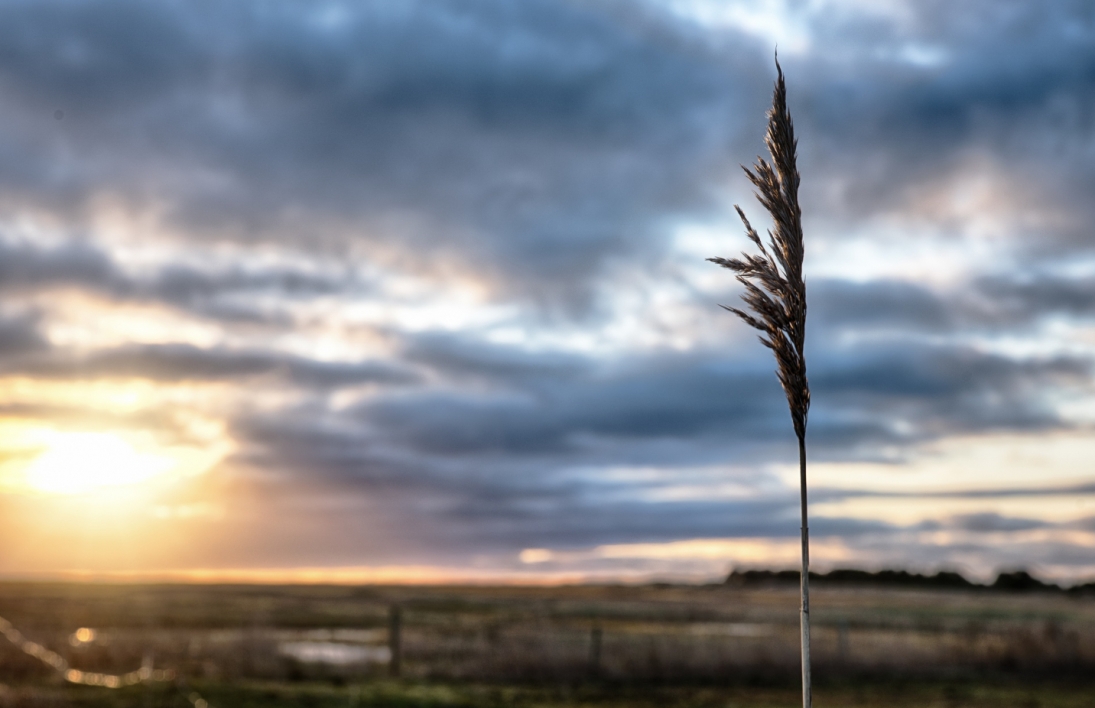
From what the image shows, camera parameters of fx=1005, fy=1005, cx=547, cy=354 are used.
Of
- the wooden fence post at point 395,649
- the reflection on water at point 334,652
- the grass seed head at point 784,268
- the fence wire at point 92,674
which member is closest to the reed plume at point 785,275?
the grass seed head at point 784,268

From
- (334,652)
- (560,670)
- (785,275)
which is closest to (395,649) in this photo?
(560,670)

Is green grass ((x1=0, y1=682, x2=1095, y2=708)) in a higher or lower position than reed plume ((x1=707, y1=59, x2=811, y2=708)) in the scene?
lower

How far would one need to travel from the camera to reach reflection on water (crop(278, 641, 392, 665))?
22.2 meters

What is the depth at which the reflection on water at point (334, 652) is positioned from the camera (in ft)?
72.8

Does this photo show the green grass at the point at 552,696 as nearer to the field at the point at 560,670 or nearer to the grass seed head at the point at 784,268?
the field at the point at 560,670

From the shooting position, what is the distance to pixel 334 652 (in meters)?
24.9

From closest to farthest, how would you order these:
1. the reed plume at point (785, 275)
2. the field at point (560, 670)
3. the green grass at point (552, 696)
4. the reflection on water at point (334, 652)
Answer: the reed plume at point (785, 275)
the green grass at point (552, 696)
the field at point (560, 670)
the reflection on water at point (334, 652)

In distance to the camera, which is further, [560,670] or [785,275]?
[560,670]

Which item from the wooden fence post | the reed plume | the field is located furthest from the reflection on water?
the reed plume

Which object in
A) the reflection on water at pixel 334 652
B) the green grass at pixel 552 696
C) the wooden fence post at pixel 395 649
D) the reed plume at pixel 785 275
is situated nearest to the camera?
the reed plume at pixel 785 275

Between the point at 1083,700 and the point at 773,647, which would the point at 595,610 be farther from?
the point at 1083,700

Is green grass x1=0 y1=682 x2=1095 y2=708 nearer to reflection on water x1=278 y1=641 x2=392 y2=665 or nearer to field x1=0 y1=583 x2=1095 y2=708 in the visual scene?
field x1=0 y1=583 x2=1095 y2=708

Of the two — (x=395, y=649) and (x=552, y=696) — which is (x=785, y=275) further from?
(x=395, y=649)

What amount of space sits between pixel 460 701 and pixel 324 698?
2.10 metres
